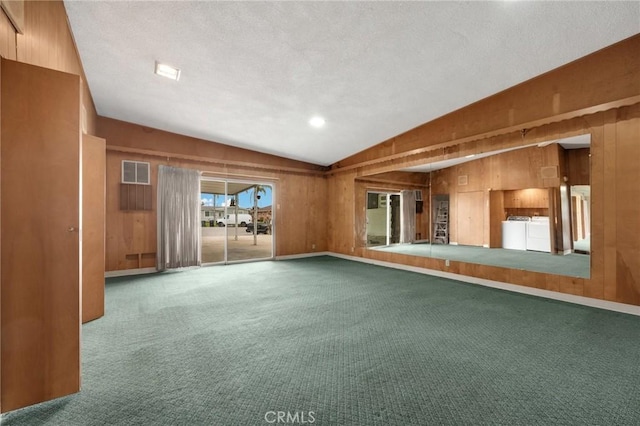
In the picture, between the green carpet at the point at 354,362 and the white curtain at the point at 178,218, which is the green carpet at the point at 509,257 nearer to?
the green carpet at the point at 354,362

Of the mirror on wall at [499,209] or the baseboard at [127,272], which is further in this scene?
the baseboard at [127,272]

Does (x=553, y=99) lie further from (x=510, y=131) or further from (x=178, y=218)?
(x=178, y=218)

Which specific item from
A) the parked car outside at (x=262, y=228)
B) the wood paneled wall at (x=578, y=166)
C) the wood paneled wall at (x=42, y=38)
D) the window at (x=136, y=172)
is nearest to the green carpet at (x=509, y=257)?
the wood paneled wall at (x=578, y=166)

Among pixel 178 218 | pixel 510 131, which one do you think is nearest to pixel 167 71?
pixel 178 218

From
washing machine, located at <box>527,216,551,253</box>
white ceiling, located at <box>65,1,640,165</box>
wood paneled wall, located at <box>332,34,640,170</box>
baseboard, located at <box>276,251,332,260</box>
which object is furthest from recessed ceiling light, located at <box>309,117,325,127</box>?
washing machine, located at <box>527,216,551,253</box>

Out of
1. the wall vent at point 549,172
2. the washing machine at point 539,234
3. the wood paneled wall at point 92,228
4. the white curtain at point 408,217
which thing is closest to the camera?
the wood paneled wall at point 92,228

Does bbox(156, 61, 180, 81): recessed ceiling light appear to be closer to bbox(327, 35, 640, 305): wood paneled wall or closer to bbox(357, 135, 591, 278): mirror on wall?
bbox(327, 35, 640, 305): wood paneled wall

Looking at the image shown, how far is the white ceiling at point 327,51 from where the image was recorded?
2.37 meters

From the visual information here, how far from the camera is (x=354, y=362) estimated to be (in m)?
2.09

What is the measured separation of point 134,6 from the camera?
2328 millimetres

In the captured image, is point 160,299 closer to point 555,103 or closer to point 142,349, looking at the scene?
point 142,349

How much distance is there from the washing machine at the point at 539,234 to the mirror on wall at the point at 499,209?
1 centimetres

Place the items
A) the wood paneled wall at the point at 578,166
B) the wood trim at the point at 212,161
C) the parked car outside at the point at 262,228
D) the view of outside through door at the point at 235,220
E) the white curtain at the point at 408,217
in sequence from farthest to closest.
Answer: the parked car outside at the point at 262,228 < the view of outside through door at the point at 235,220 < the white curtain at the point at 408,217 < the wood trim at the point at 212,161 < the wood paneled wall at the point at 578,166

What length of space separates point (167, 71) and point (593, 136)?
5.35 meters
